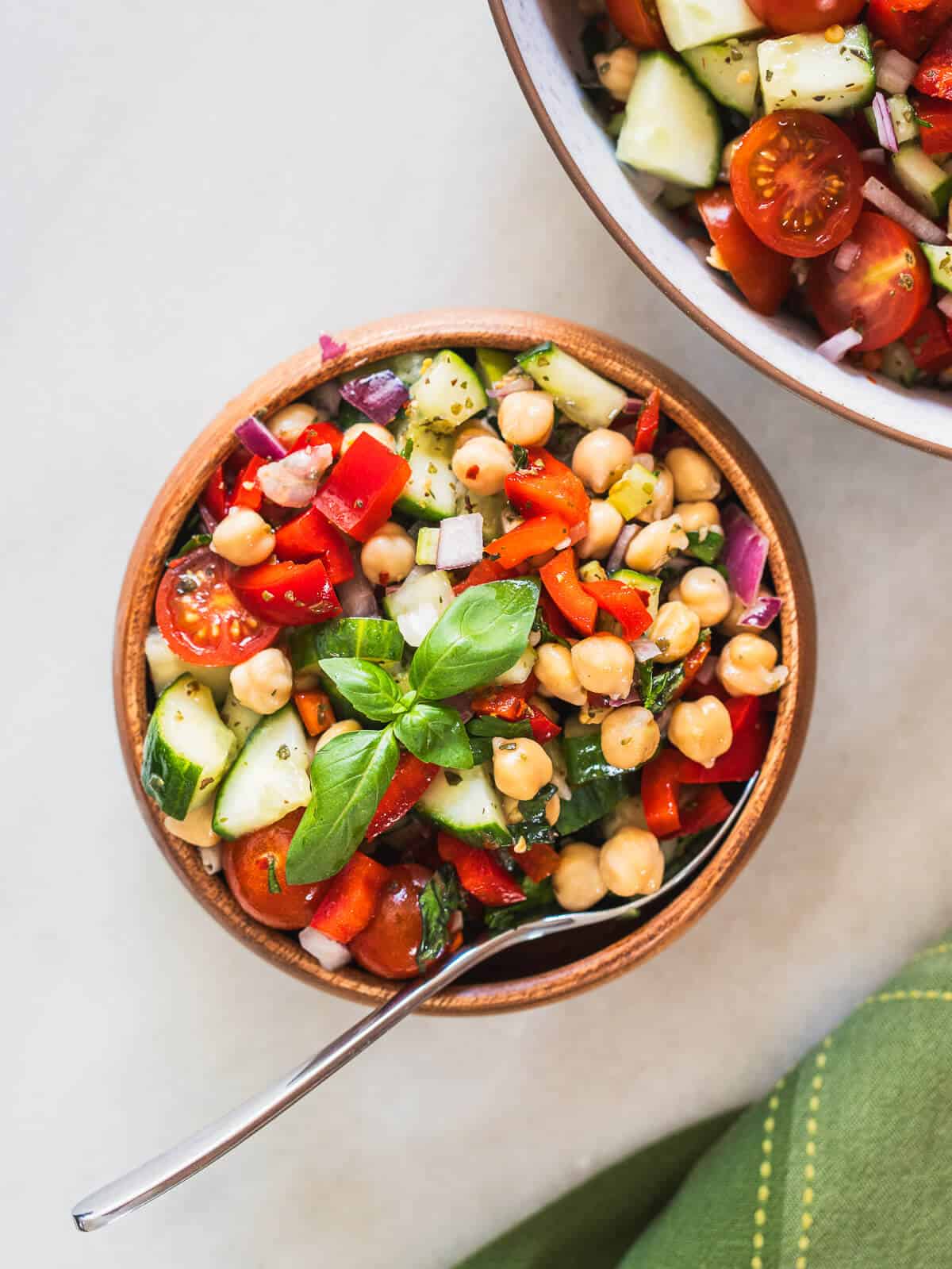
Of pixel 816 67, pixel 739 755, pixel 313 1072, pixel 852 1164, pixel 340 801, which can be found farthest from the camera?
pixel 852 1164

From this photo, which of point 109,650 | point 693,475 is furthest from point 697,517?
point 109,650

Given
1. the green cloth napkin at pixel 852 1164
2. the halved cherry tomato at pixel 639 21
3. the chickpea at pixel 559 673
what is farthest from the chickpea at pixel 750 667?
the halved cherry tomato at pixel 639 21

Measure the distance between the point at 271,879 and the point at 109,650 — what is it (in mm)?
785

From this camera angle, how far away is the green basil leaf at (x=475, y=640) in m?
1.77

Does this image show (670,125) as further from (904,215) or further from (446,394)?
(446,394)

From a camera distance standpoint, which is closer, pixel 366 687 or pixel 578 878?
pixel 366 687

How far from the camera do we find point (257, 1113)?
1926 mm

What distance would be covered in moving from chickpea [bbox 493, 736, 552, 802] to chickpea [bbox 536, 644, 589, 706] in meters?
0.10

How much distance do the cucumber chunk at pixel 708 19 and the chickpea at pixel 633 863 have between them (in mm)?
1356

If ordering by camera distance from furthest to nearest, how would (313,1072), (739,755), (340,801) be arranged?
1. (739,755)
2. (313,1072)
3. (340,801)

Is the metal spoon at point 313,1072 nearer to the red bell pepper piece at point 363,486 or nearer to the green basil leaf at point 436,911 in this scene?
the green basil leaf at point 436,911

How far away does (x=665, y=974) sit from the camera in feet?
8.60

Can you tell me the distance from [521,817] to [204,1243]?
147 centimetres

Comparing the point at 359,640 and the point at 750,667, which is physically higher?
the point at 359,640
